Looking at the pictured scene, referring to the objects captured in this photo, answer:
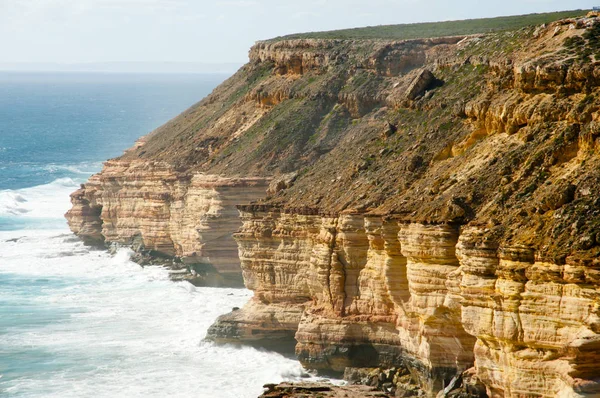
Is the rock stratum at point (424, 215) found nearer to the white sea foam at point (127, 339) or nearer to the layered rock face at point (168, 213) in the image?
the layered rock face at point (168, 213)

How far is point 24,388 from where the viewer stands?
50.4 m

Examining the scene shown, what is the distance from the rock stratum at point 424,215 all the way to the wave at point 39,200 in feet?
97.7

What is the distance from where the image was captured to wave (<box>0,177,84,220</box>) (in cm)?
10056

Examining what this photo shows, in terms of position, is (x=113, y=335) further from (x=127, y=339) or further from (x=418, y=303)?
(x=418, y=303)

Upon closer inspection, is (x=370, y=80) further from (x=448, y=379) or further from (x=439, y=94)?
(x=448, y=379)

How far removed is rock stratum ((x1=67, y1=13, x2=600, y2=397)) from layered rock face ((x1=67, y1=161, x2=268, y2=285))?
0.14 metres

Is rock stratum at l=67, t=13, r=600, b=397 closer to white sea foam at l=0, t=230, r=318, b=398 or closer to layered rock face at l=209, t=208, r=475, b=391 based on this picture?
layered rock face at l=209, t=208, r=475, b=391

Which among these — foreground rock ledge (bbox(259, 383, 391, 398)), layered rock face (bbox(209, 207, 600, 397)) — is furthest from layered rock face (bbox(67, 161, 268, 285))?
foreground rock ledge (bbox(259, 383, 391, 398))

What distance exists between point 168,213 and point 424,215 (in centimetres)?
3251

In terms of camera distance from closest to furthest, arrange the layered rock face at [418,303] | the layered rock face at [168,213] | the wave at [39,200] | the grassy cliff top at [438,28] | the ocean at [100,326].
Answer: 1. the layered rock face at [418,303]
2. the ocean at [100,326]
3. the layered rock face at [168,213]
4. the grassy cliff top at [438,28]
5. the wave at [39,200]

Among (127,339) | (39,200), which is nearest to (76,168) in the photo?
(39,200)

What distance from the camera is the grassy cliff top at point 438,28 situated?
2803 inches

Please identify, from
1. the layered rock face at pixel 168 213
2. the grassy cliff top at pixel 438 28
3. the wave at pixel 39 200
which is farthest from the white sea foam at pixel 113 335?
the grassy cliff top at pixel 438 28

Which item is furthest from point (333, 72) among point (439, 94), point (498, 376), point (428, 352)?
point (498, 376)
